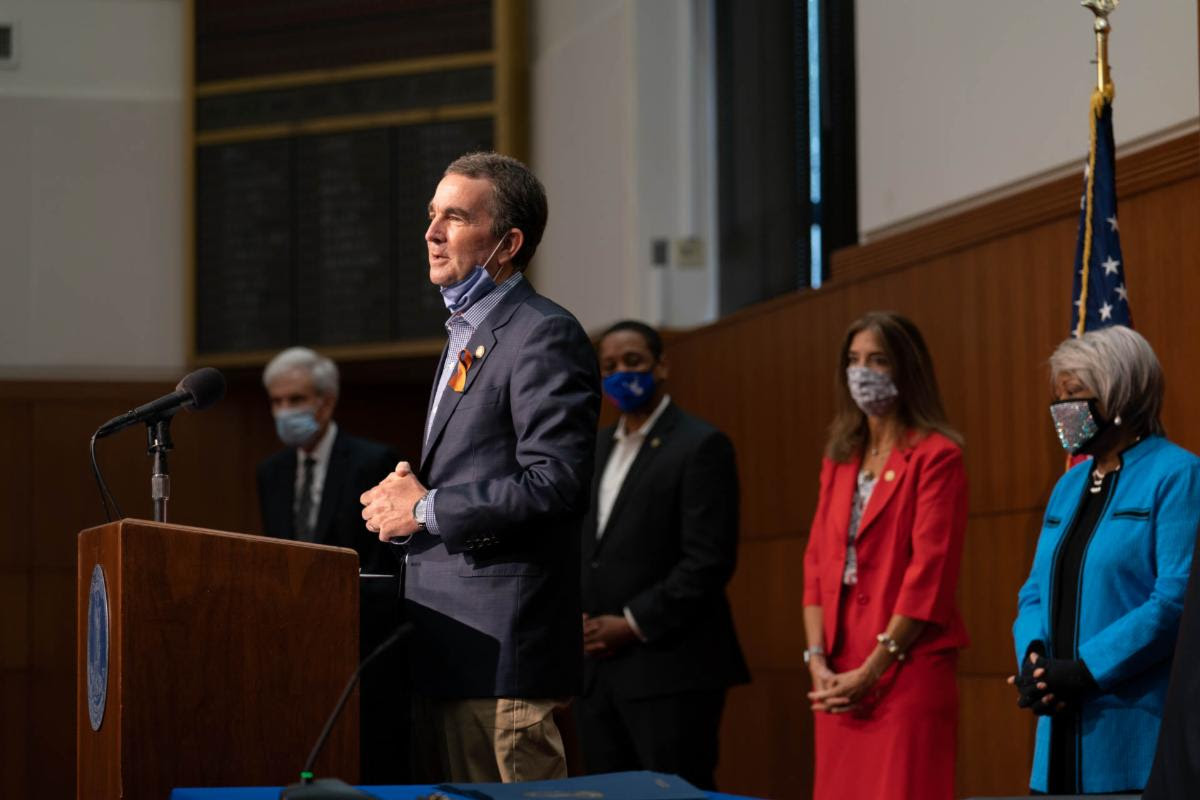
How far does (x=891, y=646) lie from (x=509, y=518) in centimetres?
162

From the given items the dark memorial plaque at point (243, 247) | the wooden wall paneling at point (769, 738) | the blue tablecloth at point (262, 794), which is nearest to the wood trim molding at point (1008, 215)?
the wooden wall paneling at point (769, 738)

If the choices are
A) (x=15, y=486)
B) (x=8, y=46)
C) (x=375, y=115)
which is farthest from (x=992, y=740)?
(x=8, y=46)

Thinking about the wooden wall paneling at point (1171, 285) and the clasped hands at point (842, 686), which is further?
the wooden wall paneling at point (1171, 285)

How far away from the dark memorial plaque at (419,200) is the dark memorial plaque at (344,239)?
0.06m

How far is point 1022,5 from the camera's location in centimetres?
486

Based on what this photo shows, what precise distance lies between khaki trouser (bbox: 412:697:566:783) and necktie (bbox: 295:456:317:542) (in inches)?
109

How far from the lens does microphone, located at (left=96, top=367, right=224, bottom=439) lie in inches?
109

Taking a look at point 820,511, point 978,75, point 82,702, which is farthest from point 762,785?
point 82,702

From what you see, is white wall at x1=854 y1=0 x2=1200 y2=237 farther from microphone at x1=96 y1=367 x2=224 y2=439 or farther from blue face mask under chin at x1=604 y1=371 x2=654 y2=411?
microphone at x1=96 y1=367 x2=224 y2=439

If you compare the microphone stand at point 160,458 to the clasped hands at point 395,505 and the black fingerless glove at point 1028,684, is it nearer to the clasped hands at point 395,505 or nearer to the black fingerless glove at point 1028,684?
the clasped hands at point 395,505

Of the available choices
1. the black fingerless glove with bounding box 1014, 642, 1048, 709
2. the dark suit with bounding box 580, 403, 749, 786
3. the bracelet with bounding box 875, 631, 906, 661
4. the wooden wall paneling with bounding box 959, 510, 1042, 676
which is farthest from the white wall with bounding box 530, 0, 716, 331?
the black fingerless glove with bounding box 1014, 642, 1048, 709

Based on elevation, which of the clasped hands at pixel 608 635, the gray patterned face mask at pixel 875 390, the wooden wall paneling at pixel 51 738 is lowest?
the wooden wall paneling at pixel 51 738

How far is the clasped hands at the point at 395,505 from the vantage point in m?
2.63

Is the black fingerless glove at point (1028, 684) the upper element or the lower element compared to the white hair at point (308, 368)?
lower
